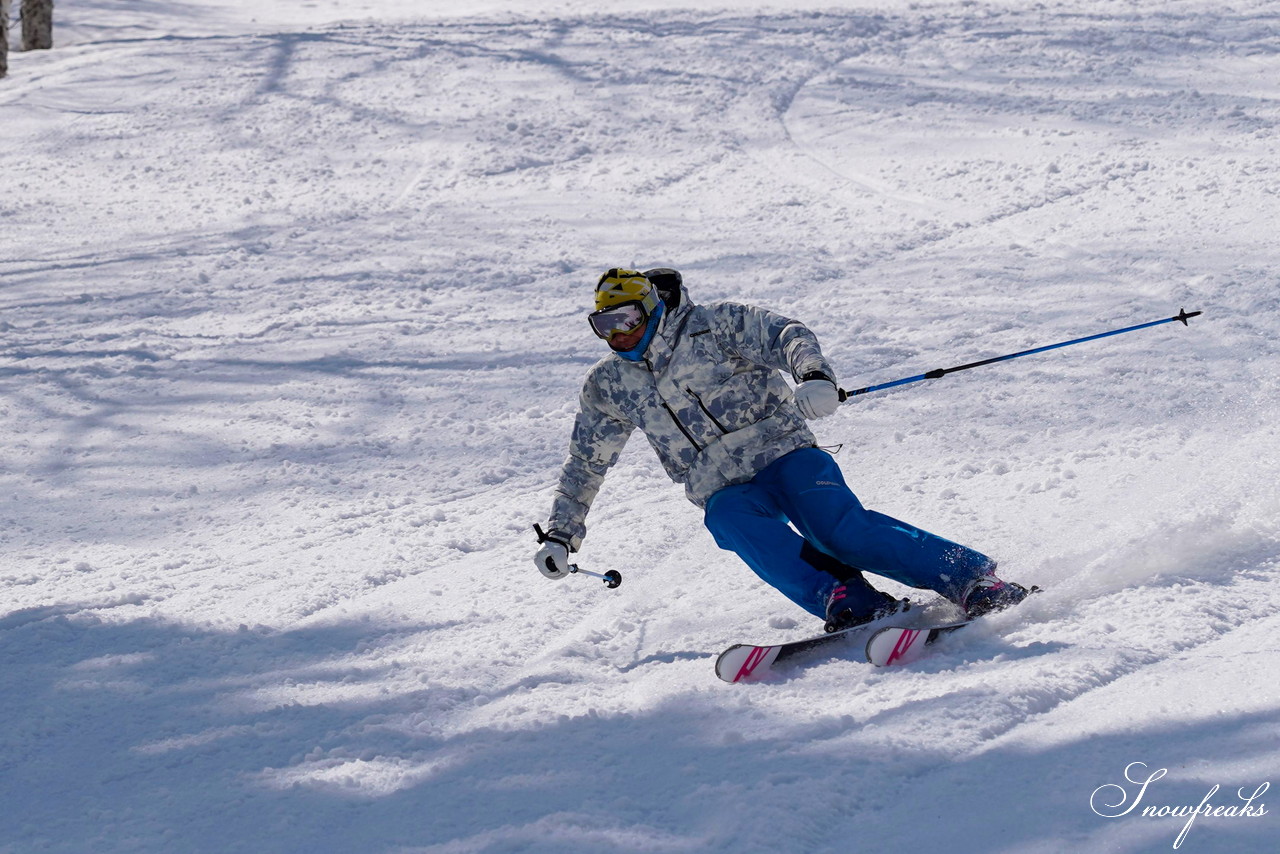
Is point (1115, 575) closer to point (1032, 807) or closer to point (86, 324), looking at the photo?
point (1032, 807)

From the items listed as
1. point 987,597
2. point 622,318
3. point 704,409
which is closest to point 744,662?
point 987,597

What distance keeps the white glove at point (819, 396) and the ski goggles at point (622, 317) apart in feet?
2.05

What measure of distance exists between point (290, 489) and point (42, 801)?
305 centimetres

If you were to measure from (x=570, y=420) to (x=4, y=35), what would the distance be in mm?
10801

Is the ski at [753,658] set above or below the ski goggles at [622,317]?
below

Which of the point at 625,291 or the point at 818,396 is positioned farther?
the point at 625,291

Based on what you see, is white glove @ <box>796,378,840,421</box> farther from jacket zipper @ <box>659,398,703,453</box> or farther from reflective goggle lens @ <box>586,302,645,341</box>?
reflective goggle lens @ <box>586,302,645,341</box>

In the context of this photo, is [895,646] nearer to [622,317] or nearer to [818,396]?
[818,396]

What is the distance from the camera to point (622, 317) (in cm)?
411

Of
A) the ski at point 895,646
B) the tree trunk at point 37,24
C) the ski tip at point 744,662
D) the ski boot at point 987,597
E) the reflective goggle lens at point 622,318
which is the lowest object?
the ski tip at point 744,662

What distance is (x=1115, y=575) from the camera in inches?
158

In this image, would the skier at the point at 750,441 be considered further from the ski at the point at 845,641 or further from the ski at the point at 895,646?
the ski at the point at 895,646

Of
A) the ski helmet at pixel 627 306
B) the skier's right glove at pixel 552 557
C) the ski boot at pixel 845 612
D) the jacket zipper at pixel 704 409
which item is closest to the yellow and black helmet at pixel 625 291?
the ski helmet at pixel 627 306

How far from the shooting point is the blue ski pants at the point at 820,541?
3.86 m
